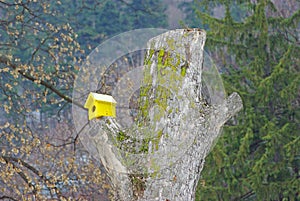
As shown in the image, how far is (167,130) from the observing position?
10.9 feet

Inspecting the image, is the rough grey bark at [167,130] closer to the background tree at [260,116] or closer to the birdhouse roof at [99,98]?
the birdhouse roof at [99,98]

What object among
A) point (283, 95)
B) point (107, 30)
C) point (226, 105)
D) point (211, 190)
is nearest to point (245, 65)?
point (283, 95)

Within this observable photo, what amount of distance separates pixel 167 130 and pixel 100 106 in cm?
36

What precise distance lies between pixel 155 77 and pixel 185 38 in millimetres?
255

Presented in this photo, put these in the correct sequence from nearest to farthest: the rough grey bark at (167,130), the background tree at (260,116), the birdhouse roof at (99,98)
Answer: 1. the birdhouse roof at (99,98)
2. the rough grey bark at (167,130)
3. the background tree at (260,116)

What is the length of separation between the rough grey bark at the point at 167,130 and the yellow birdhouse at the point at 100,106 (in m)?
0.03

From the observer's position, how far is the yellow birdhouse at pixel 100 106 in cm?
321

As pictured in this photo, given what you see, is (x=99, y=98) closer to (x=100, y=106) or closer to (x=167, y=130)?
(x=100, y=106)

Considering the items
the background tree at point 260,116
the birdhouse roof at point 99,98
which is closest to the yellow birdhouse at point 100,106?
the birdhouse roof at point 99,98

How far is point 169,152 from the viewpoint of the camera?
10.8 ft

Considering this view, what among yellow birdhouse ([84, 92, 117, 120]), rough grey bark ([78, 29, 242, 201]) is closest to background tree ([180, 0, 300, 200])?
rough grey bark ([78, 29, 242, 201])

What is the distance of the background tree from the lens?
878 cm

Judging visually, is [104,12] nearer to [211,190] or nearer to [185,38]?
[211,190]

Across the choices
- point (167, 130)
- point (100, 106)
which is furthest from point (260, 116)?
point (100, 106)
